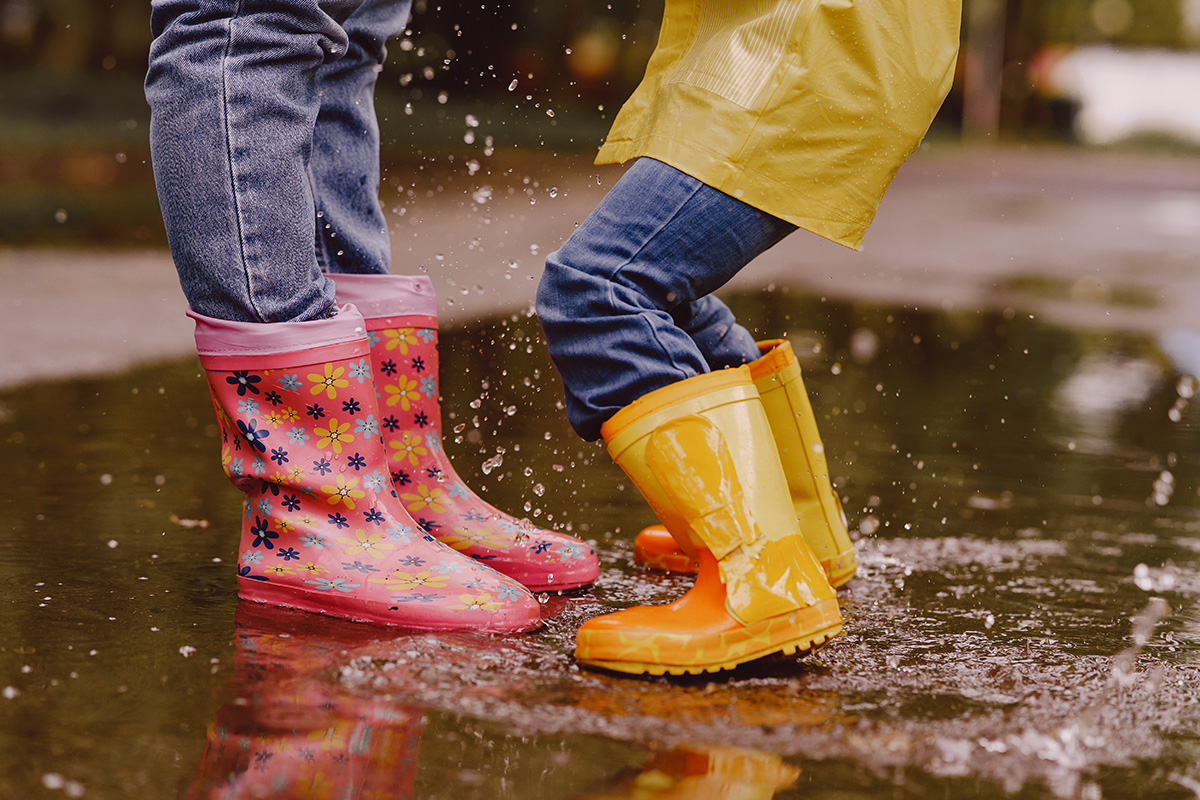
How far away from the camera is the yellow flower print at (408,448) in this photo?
1.76m

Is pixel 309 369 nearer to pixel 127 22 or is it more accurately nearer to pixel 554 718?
pixel 554 718

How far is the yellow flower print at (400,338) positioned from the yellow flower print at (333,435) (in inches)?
8.7

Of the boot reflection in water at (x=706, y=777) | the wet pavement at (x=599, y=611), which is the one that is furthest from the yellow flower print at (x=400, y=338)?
the boot reflection in water at (x=706, y=777)

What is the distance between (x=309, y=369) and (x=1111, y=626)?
0.95 m

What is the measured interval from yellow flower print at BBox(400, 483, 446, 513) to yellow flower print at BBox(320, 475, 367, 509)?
0.65ft

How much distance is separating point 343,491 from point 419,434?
224mm

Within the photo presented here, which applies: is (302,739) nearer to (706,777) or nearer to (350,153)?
(706,777)

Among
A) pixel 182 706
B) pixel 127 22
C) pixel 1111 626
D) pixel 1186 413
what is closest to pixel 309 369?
pixel 182 706

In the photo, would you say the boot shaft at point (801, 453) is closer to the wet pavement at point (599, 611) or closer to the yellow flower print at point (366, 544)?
the wet pavement at point (599, 611)

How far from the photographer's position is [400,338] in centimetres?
177

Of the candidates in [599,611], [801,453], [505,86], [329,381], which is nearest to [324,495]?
[329,381]

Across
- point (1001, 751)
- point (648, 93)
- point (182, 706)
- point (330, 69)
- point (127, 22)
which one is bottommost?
point (127, 22)

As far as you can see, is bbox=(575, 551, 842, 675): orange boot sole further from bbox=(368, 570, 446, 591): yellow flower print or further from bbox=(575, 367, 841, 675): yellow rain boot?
bbox=(368, 570, 446, 591): yellow flower print

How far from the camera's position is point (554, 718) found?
122 cm
